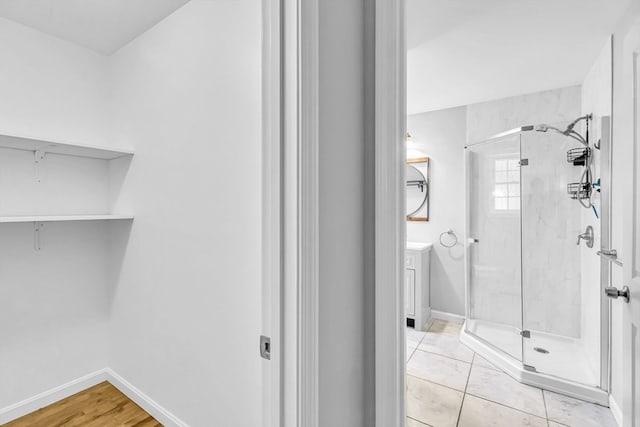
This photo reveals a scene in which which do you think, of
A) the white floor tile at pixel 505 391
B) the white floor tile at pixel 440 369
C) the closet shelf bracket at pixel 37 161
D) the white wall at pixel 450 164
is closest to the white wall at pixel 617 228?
the white floor tile at pixel 505 391

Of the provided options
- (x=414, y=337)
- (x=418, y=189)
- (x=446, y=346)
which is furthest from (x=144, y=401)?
(x=418, y=189)

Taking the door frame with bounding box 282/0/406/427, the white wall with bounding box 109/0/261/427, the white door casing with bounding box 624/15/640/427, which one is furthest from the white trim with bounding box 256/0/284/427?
the white door casing with bounding box 624/15/640/427

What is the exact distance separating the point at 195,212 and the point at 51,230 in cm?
122

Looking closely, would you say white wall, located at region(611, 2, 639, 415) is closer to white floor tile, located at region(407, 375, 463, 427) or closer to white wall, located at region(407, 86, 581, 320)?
white floor tile, located at region(407, 375, 463, 427)

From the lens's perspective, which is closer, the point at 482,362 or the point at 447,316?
the point at 482,362

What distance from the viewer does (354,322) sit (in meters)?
0.84

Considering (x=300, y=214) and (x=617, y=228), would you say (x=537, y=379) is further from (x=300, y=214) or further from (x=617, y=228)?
(x=300, y=214)

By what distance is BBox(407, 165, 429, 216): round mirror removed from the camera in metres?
3.50

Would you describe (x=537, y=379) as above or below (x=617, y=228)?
below

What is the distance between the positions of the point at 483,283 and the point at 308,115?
2952 millimetres

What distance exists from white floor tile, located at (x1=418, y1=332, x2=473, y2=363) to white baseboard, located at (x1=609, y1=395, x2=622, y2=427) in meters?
0.84

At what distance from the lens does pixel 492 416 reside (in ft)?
6.11

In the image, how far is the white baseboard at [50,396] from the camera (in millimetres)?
1862

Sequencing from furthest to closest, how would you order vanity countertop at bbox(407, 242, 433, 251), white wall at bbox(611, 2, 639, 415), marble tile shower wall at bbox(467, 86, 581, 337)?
1. vanity countertop at bbox(407, 242, 433, 251)
2. marble tile shower wall at bbox(467, 86, 581, 337)
3. white wall at bbox(611, 2, 639, 415)
